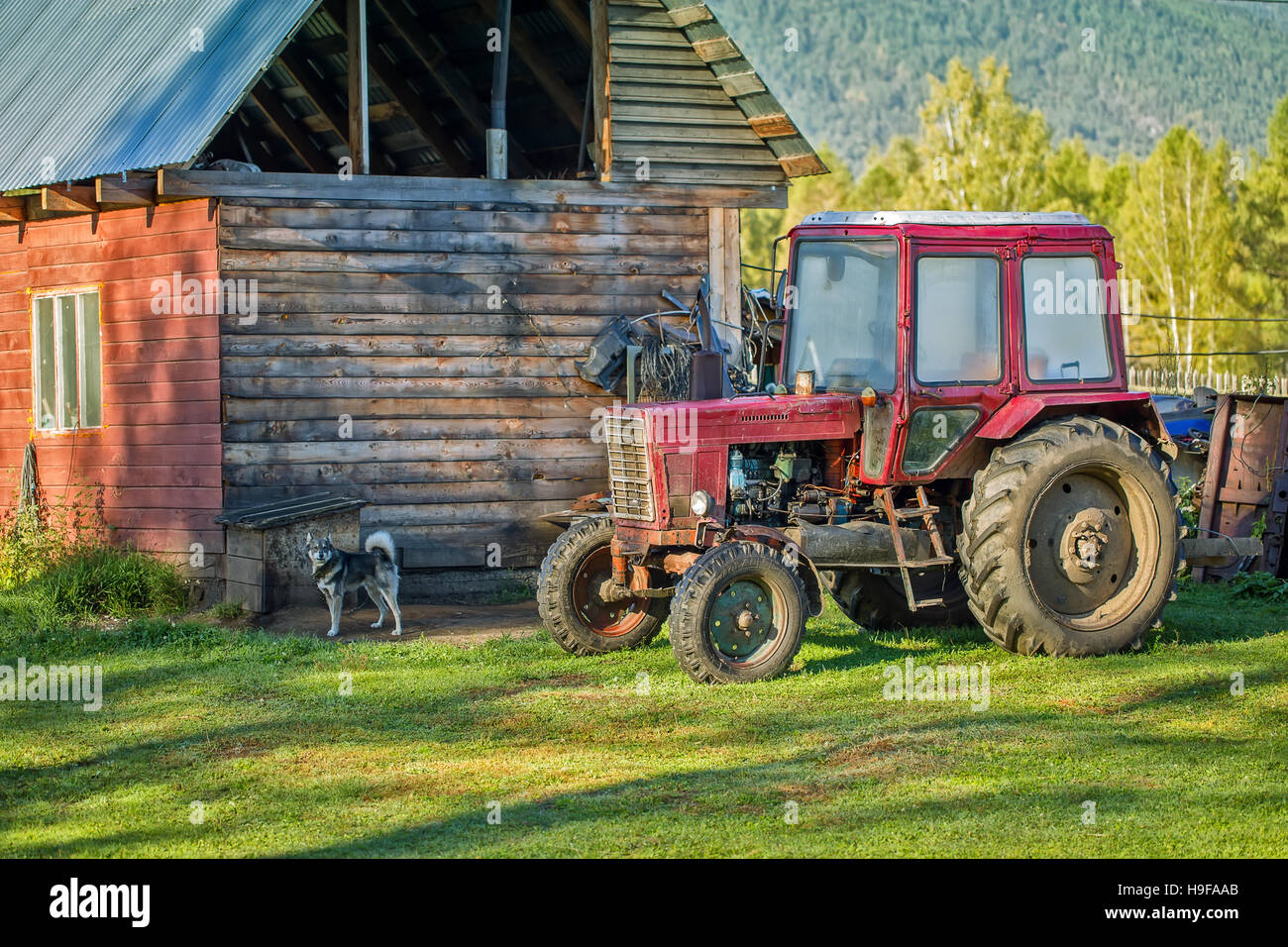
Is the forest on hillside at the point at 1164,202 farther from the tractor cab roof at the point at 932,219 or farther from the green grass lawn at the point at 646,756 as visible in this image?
the green grass lawn at the point at 646,756

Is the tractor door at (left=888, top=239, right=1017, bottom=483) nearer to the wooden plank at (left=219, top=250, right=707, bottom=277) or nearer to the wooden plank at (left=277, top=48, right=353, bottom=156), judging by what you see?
the wooden plank at (left=219, top=250, right=707, bottom=277)

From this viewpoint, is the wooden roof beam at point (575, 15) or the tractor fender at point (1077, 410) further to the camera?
the wooden roof beam at point (575, 15)

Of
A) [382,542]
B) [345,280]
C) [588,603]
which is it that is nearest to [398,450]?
[345,280]

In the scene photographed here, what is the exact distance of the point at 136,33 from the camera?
50.4 ft

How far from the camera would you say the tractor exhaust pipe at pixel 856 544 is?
9.30 meters

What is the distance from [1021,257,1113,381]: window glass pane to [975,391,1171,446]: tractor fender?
0.60 feet

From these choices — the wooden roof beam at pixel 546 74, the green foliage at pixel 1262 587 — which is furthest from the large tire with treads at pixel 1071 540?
the wooden roof beam at pixel 546 74

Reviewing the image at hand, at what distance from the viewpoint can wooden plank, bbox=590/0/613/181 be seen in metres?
13.8

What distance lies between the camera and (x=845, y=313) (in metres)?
9.67

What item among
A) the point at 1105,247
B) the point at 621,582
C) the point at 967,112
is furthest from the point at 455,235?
the point at 967,112

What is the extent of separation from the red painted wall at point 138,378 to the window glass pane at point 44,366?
0.12 m

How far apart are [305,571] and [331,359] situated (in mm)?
2139

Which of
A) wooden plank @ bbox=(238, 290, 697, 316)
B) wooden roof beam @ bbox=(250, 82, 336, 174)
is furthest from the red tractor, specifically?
wooden roof beam @ bbox=(250, 82, 336, 174)

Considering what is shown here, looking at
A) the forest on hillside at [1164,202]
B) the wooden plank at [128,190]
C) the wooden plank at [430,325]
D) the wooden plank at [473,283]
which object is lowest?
the wooden plank at [430,325]
